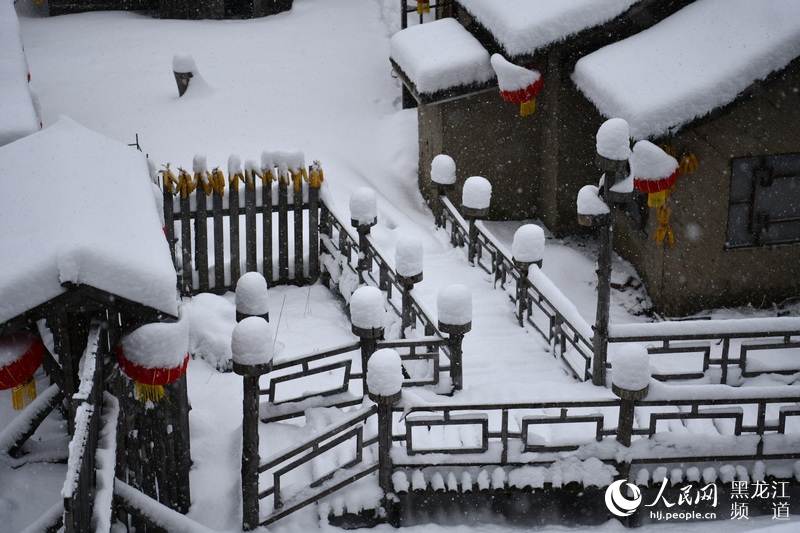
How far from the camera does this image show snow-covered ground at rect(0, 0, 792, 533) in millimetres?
10516

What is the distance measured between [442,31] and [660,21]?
160 inches

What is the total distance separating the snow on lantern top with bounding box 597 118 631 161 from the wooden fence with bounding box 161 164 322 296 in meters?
5.15

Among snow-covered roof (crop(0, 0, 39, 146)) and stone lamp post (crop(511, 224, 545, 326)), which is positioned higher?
Result: snow-covered roof (crop(0, 0, 39, 146))

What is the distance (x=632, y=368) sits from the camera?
9.48 meters

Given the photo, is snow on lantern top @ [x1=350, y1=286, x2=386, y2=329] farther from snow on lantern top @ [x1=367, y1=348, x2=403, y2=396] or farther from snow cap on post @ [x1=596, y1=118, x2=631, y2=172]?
snow cap on post @ [x1=596, y1=118, x2=631, y2=172]

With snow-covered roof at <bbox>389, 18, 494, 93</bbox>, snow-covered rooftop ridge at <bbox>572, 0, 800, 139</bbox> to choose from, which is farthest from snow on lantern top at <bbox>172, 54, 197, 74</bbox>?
snow-covered rooftop ridge at <bbox>572, 0, 800, 139</bbox>

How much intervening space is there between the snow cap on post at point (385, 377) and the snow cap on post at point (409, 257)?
2.66 meters

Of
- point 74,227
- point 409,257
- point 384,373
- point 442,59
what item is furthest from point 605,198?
point 442,59

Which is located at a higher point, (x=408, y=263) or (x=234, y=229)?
(x=408, y=263)

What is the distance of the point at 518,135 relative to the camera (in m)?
17.2

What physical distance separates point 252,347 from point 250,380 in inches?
17.2

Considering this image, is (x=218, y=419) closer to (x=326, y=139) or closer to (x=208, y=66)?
(x=326, y=139)

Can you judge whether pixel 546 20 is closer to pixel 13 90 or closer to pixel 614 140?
pixel 614 140

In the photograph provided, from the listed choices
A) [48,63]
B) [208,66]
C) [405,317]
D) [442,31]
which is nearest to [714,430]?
[405,317]
